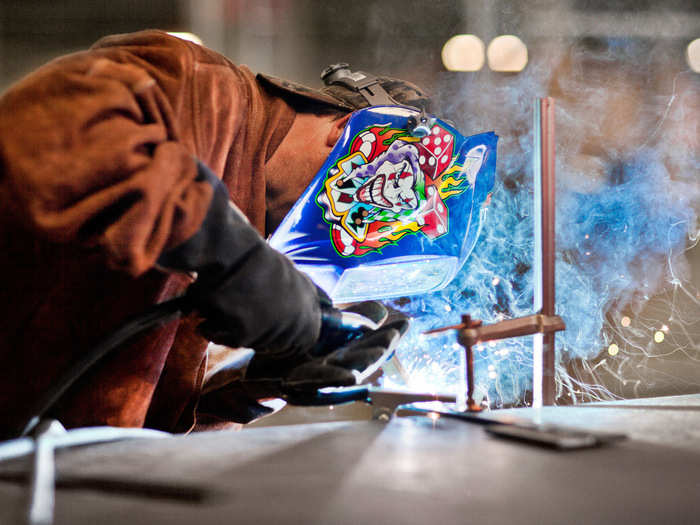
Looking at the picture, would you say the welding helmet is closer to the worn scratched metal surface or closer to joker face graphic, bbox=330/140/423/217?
joker face graphic, bbox=330/140/423/217

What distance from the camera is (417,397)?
908 mm

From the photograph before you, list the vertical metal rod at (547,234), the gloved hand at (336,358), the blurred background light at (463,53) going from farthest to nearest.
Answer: the blurred background light at (463,53) → the vertical metal rod at (547,234) → the gloved hand at (336,358)

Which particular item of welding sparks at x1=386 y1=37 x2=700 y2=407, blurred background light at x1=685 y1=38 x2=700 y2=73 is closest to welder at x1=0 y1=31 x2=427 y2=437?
welding sparks at x1=386 y1=37 x2=700 y2=407

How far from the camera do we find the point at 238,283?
1.79 ft

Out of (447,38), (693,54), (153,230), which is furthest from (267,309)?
(693,54)

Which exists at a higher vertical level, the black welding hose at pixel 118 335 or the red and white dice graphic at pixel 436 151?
the red and white dice graphic at pixel 436 151

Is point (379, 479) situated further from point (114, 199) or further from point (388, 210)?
point (388, 210)

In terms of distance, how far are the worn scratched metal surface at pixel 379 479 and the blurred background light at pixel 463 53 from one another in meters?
0.74

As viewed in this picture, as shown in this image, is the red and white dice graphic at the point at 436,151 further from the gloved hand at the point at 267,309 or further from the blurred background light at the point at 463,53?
the gloved hand at the point at 267,309

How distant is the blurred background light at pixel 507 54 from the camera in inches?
42.5

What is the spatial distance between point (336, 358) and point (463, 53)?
25.8 inches

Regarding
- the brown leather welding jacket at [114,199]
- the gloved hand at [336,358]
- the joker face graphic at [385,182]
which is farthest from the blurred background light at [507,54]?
the gloved hand at [336,358]

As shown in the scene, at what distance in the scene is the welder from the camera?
0.46m

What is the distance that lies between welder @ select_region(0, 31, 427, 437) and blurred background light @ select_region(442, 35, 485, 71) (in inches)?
10.4
